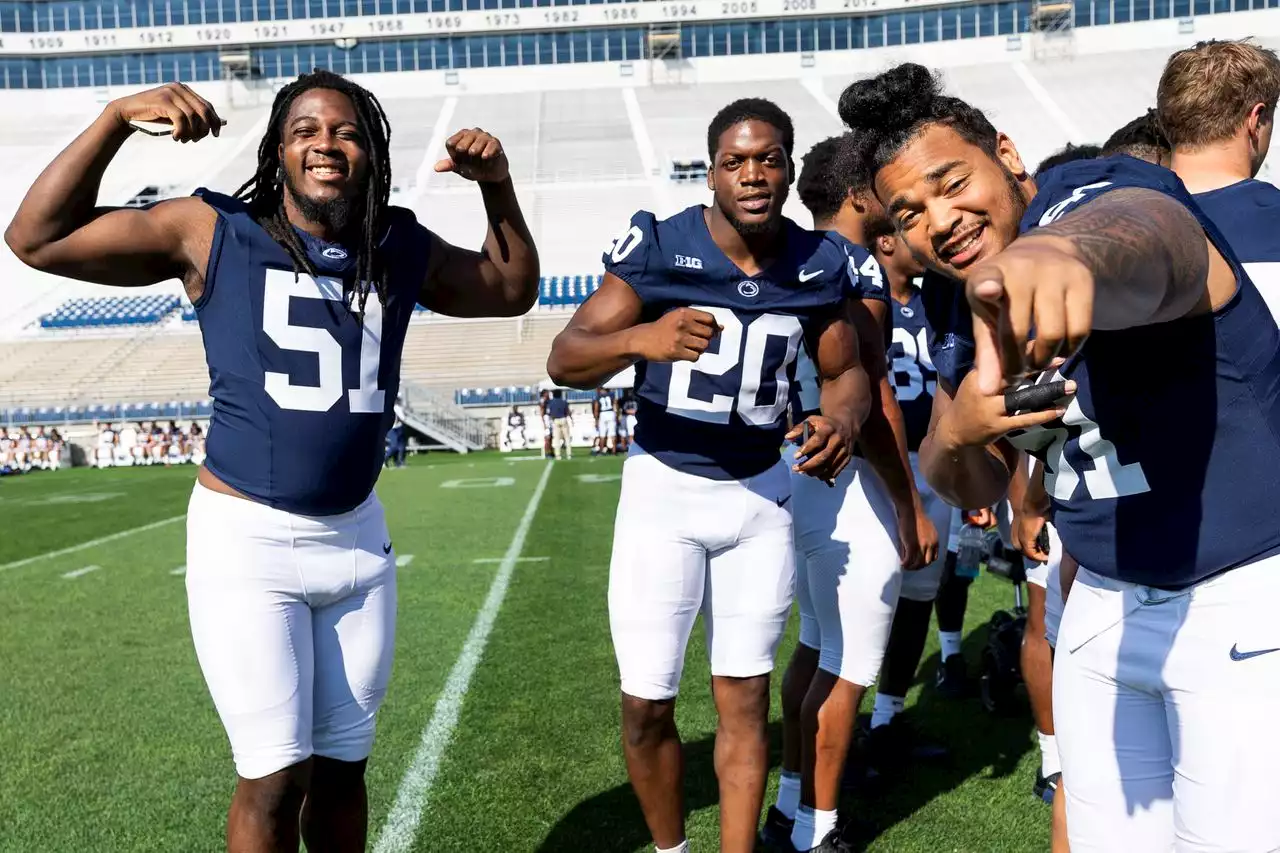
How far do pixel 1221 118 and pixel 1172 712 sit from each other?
1.08 meters

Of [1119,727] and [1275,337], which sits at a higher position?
[1275,337]

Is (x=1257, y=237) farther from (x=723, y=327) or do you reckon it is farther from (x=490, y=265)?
(x=490, y=265)

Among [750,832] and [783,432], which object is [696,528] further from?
[750,832]

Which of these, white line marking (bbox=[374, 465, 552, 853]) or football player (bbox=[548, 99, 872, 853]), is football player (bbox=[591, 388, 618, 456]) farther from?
football player (bbox=[548, 99, 872, 853])

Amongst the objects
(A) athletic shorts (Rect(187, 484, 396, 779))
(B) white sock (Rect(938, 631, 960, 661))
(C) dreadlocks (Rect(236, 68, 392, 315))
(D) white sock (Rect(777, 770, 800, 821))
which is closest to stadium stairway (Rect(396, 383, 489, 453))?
(B) white sock (Rect(938, 631, 960, 661))

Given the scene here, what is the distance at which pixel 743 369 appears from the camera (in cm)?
324

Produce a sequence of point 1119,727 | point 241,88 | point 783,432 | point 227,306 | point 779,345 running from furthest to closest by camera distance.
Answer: point 241,88, point 783,432, point 779,345, point 227,306, point 1119,727

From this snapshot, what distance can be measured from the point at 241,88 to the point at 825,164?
165ft

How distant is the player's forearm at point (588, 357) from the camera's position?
294cm

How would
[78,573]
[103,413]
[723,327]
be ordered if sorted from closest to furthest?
[723,327]
[78,573]
[103,413]

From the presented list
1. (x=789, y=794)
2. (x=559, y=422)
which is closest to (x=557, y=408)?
(x=559, y=422)

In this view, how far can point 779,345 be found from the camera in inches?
128

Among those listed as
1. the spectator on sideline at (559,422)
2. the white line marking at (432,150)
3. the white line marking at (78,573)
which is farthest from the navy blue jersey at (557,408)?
the white line marking at (432,150)

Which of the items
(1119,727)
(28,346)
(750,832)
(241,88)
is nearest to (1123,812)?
(1119,727)
